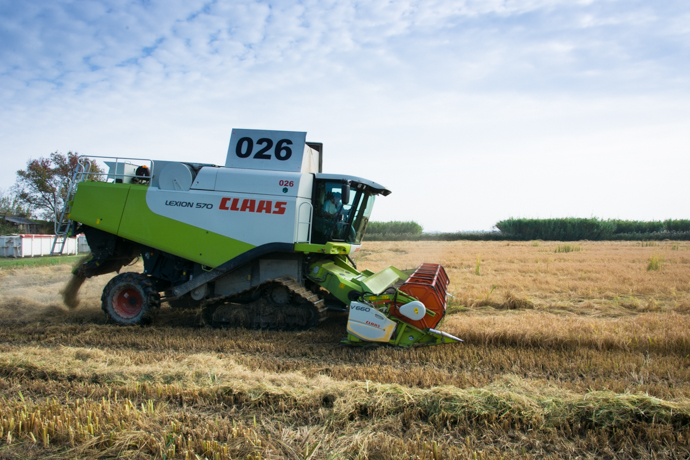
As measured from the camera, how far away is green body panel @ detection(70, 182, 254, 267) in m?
6.80

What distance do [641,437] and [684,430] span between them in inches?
13.1

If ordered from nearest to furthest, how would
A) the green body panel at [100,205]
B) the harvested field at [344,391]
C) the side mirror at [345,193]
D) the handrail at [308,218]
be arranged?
the harvested field at [344,391]
the side mirror at [345,193]
the handrail at [308,218]
the green body panel at [100,205]

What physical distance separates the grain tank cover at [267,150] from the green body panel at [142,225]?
1.31 metres

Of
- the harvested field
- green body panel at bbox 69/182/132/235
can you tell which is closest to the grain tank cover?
green body panel at bbox 69/182/132/235

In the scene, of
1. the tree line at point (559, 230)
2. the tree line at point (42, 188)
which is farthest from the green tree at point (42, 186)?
Result: the tree line at point (559, 230)

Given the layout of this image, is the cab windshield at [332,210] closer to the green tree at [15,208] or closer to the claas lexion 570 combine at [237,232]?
the claas lexion 570 combine at [237,232]

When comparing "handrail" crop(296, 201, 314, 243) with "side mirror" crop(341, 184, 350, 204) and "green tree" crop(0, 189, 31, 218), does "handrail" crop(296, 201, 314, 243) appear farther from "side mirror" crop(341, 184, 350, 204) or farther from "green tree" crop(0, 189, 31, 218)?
"green tree" crop(0, 189, 31, 218)

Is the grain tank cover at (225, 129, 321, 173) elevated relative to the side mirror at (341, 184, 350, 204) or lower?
elevated

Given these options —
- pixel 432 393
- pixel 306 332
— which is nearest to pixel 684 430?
pixel 432 393

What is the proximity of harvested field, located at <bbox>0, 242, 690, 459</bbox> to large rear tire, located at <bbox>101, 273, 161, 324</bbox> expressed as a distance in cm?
40

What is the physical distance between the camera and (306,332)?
6.27 m

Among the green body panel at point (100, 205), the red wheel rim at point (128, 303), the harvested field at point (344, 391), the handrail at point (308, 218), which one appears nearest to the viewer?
the harvested field at point (344, 391)

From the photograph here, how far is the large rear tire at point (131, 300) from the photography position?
6.93 m

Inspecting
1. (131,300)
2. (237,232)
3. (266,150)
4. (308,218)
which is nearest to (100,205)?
(131,300)
